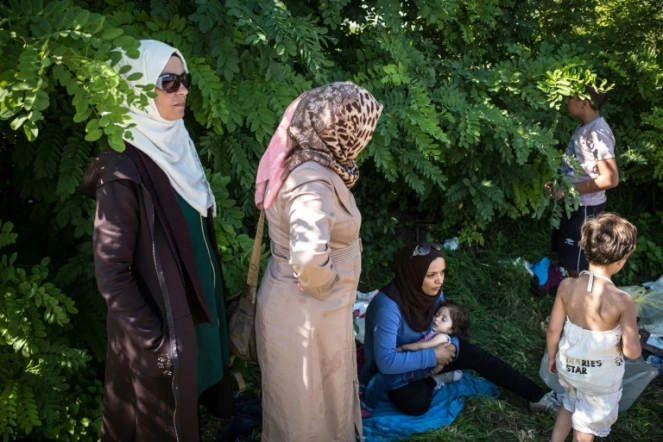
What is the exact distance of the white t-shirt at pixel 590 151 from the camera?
4.64 m

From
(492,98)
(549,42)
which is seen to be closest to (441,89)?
(492,98)

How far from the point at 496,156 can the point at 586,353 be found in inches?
96.5

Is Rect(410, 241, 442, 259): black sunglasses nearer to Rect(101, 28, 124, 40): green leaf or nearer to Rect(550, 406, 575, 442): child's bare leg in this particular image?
Rect(550, 406, 575, 442): child's bare leg

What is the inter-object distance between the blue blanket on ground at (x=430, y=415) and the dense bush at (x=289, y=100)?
1.26 metres

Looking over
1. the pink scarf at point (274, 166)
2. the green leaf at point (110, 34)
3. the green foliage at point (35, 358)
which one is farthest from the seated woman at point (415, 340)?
the green leaf at point (110, 34)

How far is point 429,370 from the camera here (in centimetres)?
383

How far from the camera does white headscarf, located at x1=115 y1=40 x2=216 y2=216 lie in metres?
2.38

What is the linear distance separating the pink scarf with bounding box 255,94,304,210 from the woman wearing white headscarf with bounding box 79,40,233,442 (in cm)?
26

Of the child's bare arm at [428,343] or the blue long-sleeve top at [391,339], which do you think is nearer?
the blue long-sleeve top at [391,339]

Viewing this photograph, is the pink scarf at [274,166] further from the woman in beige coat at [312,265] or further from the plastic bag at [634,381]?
the plastic bag at [634,381]

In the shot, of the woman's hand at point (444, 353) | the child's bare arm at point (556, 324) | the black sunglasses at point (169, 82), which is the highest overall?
the black sunglasses at point (169, 82)

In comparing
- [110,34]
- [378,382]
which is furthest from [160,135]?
[378,382]

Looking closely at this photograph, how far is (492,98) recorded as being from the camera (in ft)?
16.4

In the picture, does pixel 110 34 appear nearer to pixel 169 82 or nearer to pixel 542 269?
pixel 169 82
